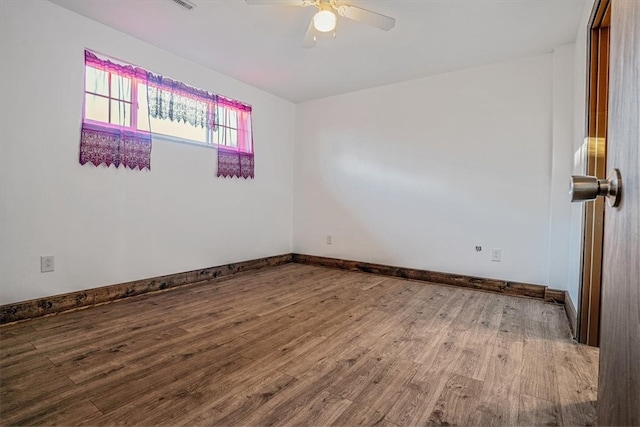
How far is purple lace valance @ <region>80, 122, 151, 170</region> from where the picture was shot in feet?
8.68

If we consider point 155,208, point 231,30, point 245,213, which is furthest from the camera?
point 245,213

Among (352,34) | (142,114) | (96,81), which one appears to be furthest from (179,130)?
(352,34)

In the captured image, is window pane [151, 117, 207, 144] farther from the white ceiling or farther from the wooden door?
the wooden door

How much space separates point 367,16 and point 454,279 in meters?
2.74

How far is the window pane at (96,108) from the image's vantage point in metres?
2.65

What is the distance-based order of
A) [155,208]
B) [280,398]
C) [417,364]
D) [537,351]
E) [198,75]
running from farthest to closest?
[198,75] → [155,208] → [537,351] → [417,364] → [280,398]

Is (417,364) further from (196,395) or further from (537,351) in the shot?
(196,395)

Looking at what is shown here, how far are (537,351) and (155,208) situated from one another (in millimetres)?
3291

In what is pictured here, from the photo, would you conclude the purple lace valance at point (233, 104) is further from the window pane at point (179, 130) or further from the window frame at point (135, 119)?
the window pane at point (179, 130)

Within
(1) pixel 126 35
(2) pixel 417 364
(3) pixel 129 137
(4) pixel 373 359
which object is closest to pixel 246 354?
(4) pixel 373 359

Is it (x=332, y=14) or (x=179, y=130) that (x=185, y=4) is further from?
(x=179, y=130)

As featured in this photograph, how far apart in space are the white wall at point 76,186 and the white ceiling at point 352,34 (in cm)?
23

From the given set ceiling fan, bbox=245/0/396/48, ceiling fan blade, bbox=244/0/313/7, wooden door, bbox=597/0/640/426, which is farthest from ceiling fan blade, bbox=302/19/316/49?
wooden door, bbox=597/0/640/426

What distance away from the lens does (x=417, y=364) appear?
178cm
